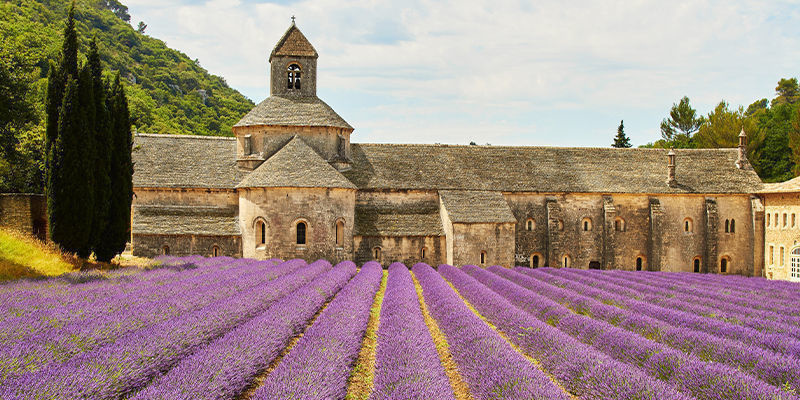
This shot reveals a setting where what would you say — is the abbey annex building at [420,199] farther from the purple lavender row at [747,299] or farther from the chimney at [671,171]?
the purple lavender row at [747,299]

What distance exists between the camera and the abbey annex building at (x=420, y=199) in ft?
92.2

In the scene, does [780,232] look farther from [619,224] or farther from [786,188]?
[619,224]

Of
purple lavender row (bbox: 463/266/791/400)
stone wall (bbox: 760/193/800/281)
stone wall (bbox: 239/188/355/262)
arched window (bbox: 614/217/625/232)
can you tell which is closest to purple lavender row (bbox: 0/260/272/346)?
purple lavender row (bbox: 463/266/791/400)

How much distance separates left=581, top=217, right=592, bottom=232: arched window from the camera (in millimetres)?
32906

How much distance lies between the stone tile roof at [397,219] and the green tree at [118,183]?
11.6 metres

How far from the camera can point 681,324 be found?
12.8 meters

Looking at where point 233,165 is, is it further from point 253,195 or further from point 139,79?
point 139,79

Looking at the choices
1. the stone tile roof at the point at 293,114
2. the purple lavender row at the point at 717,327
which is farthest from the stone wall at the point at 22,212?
the purple lavender row at the point at 717,327

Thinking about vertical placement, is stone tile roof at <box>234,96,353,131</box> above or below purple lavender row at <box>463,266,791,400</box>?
above

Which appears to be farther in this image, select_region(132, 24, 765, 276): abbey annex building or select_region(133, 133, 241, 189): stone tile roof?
select_region(133, 133, 241, 189): stone tile roof

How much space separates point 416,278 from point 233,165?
14.9m

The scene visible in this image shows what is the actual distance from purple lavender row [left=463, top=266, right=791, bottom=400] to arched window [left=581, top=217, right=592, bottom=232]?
19913 millimetres

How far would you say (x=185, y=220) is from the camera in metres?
29.3

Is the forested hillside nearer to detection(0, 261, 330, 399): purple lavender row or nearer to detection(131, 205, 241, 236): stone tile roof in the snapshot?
detection(131, 205, 241, 236): stone tile roof
